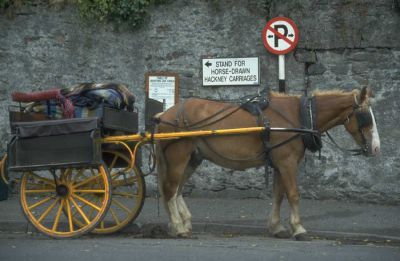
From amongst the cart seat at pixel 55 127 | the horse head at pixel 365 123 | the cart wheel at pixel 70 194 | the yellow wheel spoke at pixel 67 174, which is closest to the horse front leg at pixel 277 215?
the horse head at pixel 365 123

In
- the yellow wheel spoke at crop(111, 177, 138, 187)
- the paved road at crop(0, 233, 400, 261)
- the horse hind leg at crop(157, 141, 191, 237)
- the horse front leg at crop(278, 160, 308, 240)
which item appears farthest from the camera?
the yellow wheel spoke at crop(111, 177, 138, 187)

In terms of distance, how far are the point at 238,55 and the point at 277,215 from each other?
3689 millimetres

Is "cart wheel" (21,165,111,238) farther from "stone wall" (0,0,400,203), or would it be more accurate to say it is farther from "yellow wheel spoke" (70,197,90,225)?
"stone wall" (0,0,400,203)

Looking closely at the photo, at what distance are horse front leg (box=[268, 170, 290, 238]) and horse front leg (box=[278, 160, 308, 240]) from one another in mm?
316

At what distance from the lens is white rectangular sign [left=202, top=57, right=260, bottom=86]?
12.3 meters

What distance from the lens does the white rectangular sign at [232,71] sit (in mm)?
12336

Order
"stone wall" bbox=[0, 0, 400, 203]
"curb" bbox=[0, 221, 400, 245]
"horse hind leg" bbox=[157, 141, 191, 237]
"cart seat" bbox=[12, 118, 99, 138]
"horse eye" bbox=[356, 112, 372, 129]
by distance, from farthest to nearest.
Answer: "stone wall" bbox=[0, 0, 400, 203], "curb" bbox=[0, 221, 400, 245], "horse hind leg" bbox=[157, 141, 191, 237], "horse eye" bbox=[356, 112, 372, 129], "cart seat" bbox=[12, 118, 99, 138]

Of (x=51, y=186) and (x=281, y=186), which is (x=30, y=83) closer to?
(x=51, y=186)

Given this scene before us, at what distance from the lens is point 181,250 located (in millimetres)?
7949

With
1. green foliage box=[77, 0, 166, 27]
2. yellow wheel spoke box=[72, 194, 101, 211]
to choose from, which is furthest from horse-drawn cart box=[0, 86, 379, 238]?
green foliage box=[77, 0, 166, 27]

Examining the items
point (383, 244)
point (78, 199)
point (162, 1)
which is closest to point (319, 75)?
point (162, 1)

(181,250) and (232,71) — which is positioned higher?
(232,71)

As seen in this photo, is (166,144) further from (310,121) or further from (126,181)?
(310,121)

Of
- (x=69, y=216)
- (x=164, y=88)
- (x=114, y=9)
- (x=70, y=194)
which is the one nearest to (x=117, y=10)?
(x=114, y=9)
